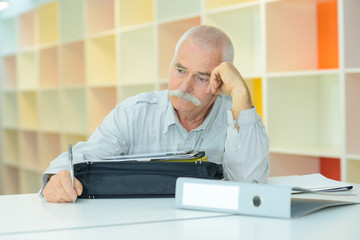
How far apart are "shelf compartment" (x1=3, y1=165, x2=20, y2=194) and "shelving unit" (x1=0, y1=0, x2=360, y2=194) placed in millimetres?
11

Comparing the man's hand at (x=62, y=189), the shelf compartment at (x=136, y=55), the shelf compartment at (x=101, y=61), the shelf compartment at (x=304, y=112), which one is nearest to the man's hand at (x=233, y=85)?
the man's hand at (x=62, y=189)

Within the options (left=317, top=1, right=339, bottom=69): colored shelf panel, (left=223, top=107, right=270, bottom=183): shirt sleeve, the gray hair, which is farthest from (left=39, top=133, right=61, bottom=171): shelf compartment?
(left=223, top=107, right=270, bottom=183): shirt sleeve

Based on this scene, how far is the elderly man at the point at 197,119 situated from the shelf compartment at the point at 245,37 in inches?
42.9

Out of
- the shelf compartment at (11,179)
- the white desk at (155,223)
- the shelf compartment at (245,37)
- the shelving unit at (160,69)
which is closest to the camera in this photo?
the white desk at (155,223)

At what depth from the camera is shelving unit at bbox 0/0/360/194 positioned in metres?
2.64

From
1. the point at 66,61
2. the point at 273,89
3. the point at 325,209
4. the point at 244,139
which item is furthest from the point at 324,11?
the point at 66,61

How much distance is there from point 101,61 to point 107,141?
240cm

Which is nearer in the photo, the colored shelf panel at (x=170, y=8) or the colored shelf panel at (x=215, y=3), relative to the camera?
the colored shelf panel at (x=215, y=3)

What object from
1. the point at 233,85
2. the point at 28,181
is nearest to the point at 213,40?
the point at 233,85

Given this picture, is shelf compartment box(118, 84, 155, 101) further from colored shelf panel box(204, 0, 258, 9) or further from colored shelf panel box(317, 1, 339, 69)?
colored shelf panel box(317, 1, 339, 69)

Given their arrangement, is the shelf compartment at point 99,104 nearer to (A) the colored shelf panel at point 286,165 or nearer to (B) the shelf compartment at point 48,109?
(B) the shelf compartment at point 48,109

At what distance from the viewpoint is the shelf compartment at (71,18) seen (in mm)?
4398

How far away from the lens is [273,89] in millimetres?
2693

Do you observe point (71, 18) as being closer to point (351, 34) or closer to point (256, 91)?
point (256, 91)
